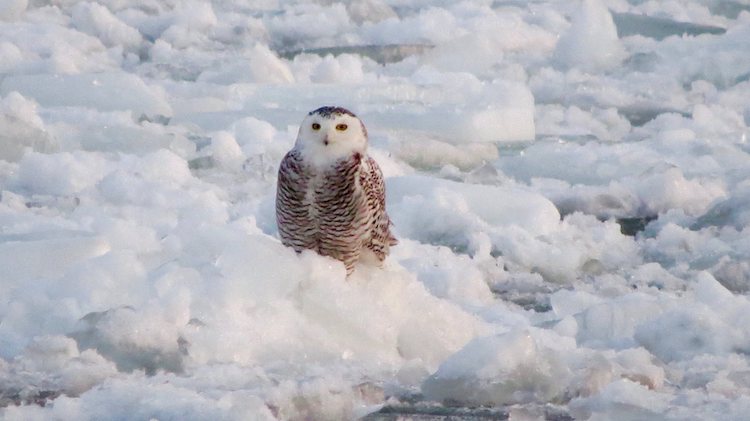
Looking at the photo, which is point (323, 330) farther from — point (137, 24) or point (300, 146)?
point (137, 24)

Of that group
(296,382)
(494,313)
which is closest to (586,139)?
(494,313)

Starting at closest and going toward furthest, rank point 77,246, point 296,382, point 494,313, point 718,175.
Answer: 1. point 296,382
2. point 77,246
3. point 494,313
4. point 718,175

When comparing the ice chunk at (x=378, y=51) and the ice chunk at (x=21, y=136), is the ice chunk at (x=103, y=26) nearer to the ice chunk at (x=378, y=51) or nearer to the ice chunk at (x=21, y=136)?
the ice chunk at (x=378, y=51)

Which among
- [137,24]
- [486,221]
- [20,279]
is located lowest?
[137,24]

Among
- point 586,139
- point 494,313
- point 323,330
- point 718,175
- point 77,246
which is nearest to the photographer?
point 323,330

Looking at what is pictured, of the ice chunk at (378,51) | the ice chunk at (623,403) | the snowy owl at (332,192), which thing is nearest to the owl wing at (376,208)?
the snowy owl at (332,192)

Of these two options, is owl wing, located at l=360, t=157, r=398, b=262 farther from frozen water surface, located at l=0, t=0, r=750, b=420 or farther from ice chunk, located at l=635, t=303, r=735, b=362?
ice chunk, located at l=635, t=303, r=735, b=362

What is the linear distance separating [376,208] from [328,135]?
40cm

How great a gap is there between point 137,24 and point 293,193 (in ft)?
22.5

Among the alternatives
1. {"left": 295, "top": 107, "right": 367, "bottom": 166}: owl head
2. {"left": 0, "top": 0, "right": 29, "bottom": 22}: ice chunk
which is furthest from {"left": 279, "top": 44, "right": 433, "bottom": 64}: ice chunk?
{"left": 295, "top": 107, "right": 367, "bottom": 166}: owl head

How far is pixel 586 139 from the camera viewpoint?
28.9 ft

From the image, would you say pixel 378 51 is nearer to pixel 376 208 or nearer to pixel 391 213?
pixel 391 213

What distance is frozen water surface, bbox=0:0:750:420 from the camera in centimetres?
401

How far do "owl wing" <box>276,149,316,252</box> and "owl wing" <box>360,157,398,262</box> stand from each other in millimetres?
188
